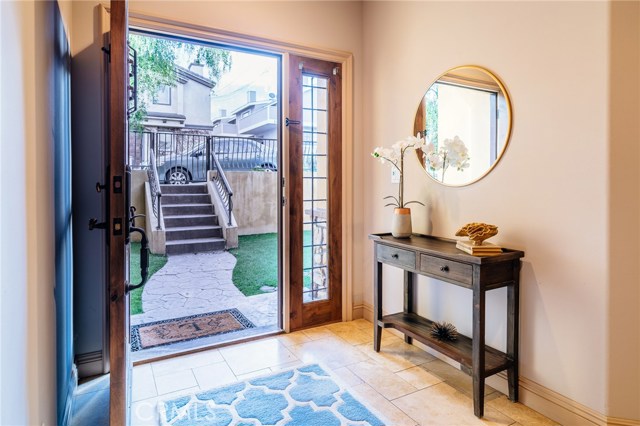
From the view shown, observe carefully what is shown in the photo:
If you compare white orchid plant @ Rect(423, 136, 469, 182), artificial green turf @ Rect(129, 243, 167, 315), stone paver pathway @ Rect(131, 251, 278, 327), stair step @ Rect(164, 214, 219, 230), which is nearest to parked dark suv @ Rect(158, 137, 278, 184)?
stair step @ Rect(164, 214, 219, 230)

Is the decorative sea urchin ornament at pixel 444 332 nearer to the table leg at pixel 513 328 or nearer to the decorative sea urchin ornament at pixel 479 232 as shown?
the table leg at pixel 513 328

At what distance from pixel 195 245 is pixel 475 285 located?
591cm

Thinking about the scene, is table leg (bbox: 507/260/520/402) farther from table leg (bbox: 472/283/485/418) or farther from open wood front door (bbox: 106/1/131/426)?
open wood front door (bbox: 106/1/131/426)

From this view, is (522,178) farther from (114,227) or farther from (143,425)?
(143,425)

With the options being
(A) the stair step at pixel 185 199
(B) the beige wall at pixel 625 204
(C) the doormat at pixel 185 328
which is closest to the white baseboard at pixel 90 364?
(C) the doormat at pixel 185 328

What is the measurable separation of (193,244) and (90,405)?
5034mm

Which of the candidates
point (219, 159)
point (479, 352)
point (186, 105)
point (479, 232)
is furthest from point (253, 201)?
point (479, 352)

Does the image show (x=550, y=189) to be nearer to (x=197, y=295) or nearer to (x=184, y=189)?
(x=197, y=295)

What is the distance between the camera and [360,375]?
244 cm

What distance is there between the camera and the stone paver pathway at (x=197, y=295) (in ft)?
12.5

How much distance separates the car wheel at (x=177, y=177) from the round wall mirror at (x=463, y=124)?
7.43 metres

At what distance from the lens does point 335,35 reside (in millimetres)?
3242

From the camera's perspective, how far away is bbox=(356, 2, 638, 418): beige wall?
1781 mm

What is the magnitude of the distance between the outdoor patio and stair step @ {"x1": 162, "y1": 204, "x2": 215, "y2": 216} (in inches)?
68.5
